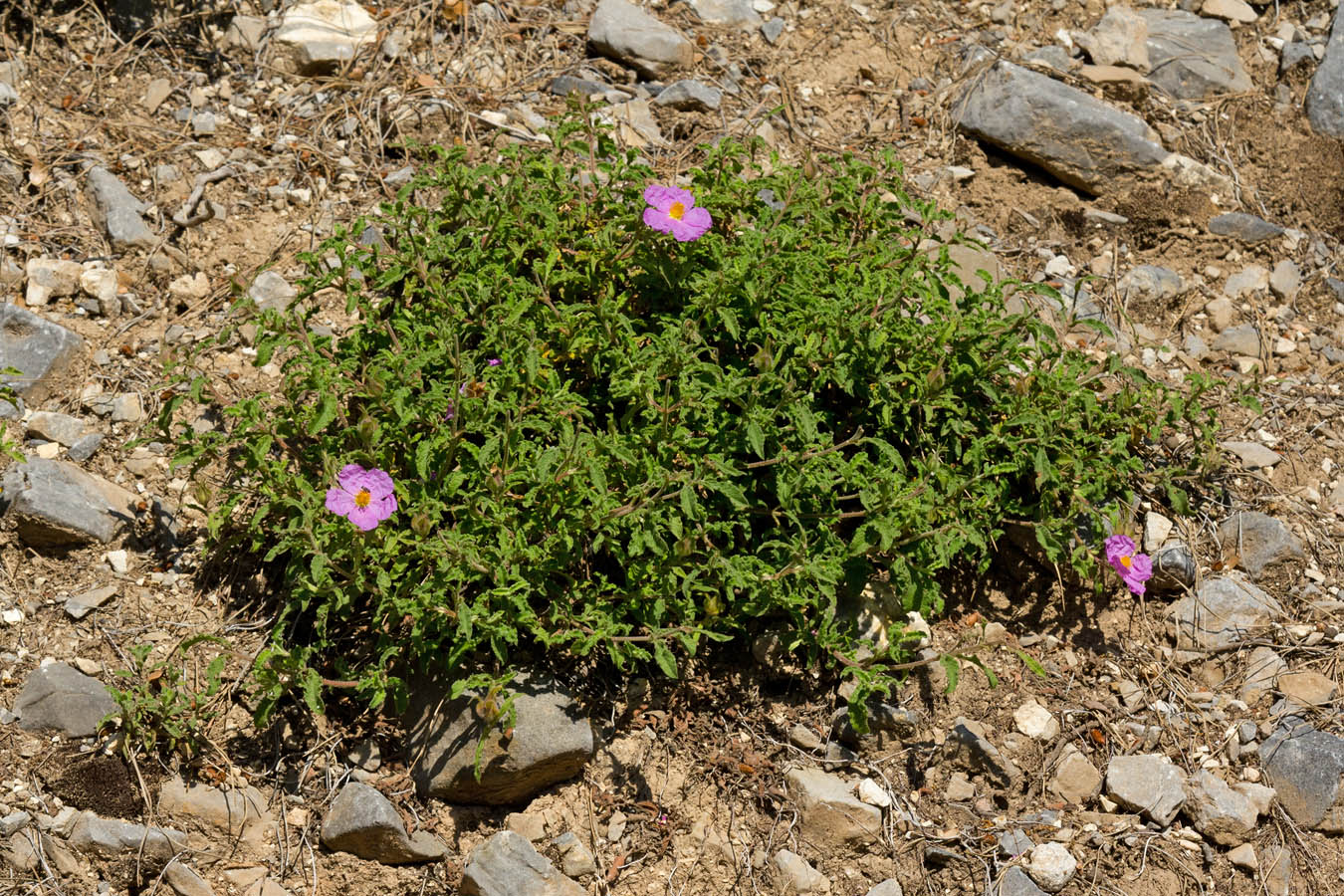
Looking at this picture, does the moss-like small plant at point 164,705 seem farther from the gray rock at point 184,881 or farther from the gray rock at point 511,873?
the gray rock at point 511,873

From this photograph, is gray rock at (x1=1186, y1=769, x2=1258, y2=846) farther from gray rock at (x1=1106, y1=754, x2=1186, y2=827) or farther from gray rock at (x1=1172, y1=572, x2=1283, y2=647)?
gray rock at (x1=1172, y1=572, x2=1283, y2=647)

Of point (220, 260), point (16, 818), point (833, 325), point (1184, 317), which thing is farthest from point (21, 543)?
point (1184, 317)

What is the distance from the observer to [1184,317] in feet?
15.3

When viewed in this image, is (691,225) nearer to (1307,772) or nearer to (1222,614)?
(1222,614)

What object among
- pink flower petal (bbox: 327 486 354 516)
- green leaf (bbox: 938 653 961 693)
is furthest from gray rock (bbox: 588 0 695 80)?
green leaf (bbox: 938 653 961 693)

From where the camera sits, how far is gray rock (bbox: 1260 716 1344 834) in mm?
3453

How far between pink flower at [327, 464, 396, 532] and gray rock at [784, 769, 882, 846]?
138 cm

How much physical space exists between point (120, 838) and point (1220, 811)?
2975mm

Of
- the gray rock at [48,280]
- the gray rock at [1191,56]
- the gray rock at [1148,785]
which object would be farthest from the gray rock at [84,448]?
the gray rock at [1191,56]

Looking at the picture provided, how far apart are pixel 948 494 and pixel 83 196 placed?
3.25 metres

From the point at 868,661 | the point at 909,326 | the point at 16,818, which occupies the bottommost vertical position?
the point at 16,818

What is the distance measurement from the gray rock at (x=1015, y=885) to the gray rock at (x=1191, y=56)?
3.57 meters

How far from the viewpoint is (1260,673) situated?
3.75m

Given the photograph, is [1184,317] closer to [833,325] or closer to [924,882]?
[833,325]
